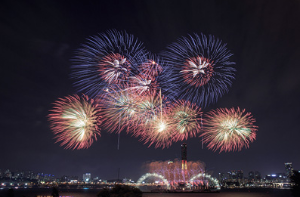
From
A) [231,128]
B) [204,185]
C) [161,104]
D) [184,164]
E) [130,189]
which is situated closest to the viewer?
[130,189]

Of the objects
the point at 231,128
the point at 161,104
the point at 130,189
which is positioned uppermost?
the point at 161,104

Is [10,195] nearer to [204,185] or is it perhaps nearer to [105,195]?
[105,195]

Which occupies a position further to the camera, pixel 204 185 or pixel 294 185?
pixel 204 185

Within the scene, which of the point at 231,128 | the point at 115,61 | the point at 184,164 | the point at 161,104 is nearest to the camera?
the point at 115,61

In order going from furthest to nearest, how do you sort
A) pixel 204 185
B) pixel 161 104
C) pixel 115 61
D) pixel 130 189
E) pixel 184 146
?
1. pixel 184 146
2. pixel 204 185
3. pixel 161 104
4. pixel 115 61
5. pixel 130 189

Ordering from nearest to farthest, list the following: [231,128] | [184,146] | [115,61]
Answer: [115,61]
[231,128]
[184,146]

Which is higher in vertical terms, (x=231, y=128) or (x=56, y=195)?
(x=231, y=128)

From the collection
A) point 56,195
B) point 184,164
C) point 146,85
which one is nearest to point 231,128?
point 146,85

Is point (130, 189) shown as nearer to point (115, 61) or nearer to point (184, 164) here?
point (115, 61)

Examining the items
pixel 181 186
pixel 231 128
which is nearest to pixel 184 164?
pixel 181 186
